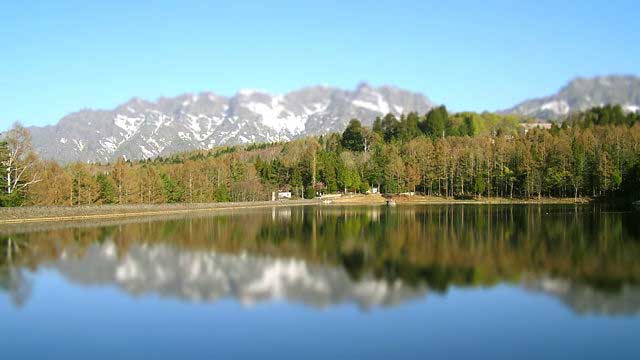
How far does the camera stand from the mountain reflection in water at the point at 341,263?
58.9 ft

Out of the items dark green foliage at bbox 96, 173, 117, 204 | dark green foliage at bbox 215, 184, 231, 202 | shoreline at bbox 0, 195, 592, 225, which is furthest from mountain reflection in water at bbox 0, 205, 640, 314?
dark green foliage at bbox 215, 184, 231, 202

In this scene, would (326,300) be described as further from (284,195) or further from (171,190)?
(284,195)

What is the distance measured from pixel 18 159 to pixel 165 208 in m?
18.6

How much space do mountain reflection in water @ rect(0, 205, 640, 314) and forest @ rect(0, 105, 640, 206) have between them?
3631cm

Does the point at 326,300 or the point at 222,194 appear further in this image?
the point at 222,194

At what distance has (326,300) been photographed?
55.3 ft

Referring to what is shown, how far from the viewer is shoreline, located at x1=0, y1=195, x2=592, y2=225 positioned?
51.3 meters

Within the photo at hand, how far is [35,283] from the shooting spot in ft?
66.7

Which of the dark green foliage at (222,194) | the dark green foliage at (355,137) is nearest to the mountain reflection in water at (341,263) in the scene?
the dark green foliage at (222,194)

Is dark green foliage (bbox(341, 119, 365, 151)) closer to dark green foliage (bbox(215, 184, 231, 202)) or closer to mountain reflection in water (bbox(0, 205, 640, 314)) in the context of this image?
dark green foliage (bbox(215, 184, 231, 202))

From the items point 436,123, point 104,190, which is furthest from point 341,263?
point 436,123

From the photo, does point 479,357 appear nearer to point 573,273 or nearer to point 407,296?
point 407,296

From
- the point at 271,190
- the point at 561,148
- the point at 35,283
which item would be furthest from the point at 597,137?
the point at 35,283

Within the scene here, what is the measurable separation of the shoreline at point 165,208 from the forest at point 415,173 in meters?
2.92
